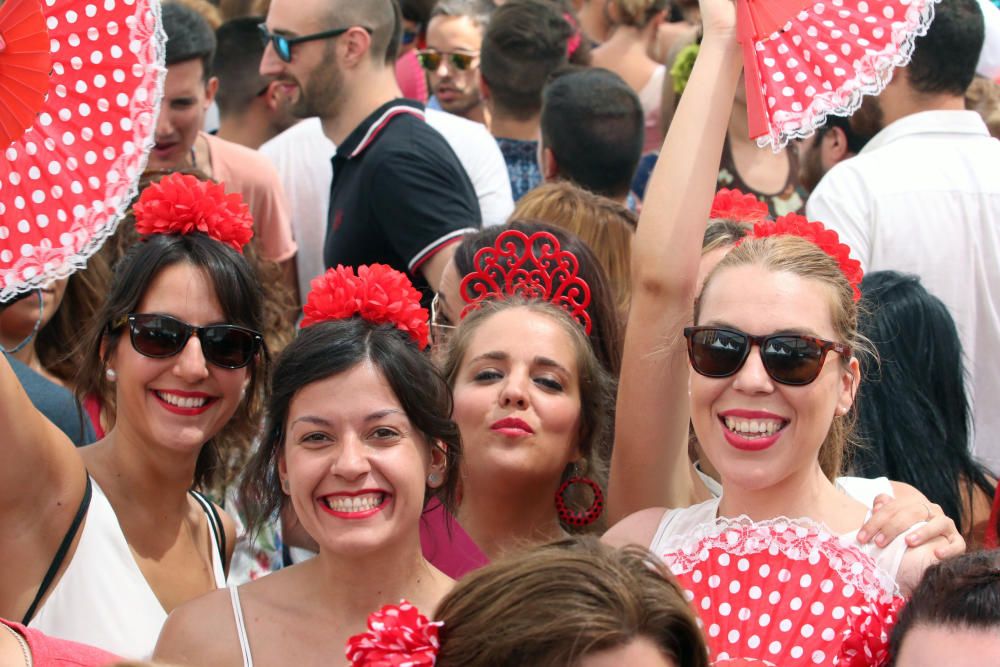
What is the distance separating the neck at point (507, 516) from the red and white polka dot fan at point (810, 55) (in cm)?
107

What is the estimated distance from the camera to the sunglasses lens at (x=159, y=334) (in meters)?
3.43

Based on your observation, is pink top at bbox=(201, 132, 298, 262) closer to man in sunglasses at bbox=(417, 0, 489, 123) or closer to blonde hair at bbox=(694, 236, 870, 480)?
man in sunglasses at bbox=(417, 0, 489, 123)

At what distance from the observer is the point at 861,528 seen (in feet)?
9.16

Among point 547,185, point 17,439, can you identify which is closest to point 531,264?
point 547,185

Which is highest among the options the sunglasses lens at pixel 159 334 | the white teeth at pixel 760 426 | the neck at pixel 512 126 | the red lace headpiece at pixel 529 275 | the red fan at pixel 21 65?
the red fan at pixel 21 65

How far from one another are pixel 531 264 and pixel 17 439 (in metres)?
1.56

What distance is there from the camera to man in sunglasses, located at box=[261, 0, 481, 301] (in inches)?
192

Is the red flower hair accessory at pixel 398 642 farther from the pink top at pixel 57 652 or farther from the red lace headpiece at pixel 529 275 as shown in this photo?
the red lace headpiece at pixel 529 275

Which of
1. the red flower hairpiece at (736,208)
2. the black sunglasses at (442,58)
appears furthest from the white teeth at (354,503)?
the black sunglasses at (442,58)

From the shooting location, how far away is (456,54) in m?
7.08

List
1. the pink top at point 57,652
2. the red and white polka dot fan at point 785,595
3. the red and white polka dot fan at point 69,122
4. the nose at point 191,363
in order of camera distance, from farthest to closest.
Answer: the nose at point 191,363 < the red and white polka dot fan at point 69,122 < the red and white polka dot fan at point 785,595 < the pink top at point 57,652

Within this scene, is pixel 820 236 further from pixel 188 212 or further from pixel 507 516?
pixel 188 212

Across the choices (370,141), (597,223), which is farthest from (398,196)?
(597,223)

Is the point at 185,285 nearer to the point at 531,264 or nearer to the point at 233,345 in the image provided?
the point at 233,345
